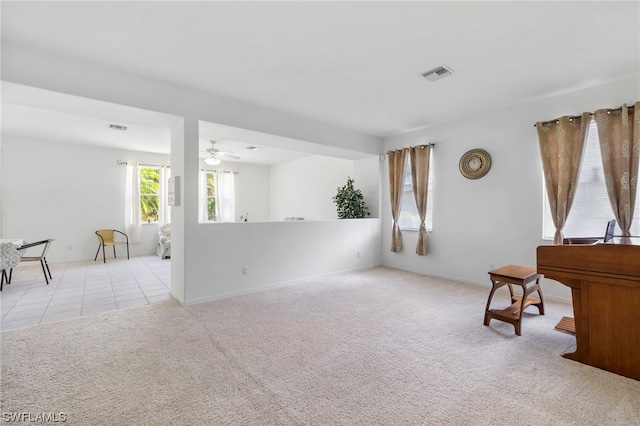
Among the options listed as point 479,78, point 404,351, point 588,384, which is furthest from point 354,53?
point 588,384

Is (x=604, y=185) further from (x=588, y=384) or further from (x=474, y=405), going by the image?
(x=474, y=405)

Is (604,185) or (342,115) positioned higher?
(342,115)

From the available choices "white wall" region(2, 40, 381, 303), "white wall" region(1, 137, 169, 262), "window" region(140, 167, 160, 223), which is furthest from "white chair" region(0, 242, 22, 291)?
"window" region(140, 167, 160, 223)

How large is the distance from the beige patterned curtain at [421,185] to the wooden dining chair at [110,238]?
683cm

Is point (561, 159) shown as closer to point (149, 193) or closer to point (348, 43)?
point (348, 43)

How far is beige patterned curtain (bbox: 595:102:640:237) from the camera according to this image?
299 centimetres

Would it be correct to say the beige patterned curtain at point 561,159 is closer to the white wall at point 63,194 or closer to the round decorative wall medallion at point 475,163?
the round decorative wall medallion at point 475,163

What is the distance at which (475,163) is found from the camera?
4336 millimetres

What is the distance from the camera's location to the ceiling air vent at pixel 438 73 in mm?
2908

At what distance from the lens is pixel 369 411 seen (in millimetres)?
1632

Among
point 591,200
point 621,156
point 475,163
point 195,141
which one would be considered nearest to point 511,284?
point 591,200

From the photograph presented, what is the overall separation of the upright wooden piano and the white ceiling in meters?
1.82

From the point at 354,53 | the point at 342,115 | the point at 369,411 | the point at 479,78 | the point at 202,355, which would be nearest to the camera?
the point at 369,411

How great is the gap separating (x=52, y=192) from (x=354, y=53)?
7.42 meters
